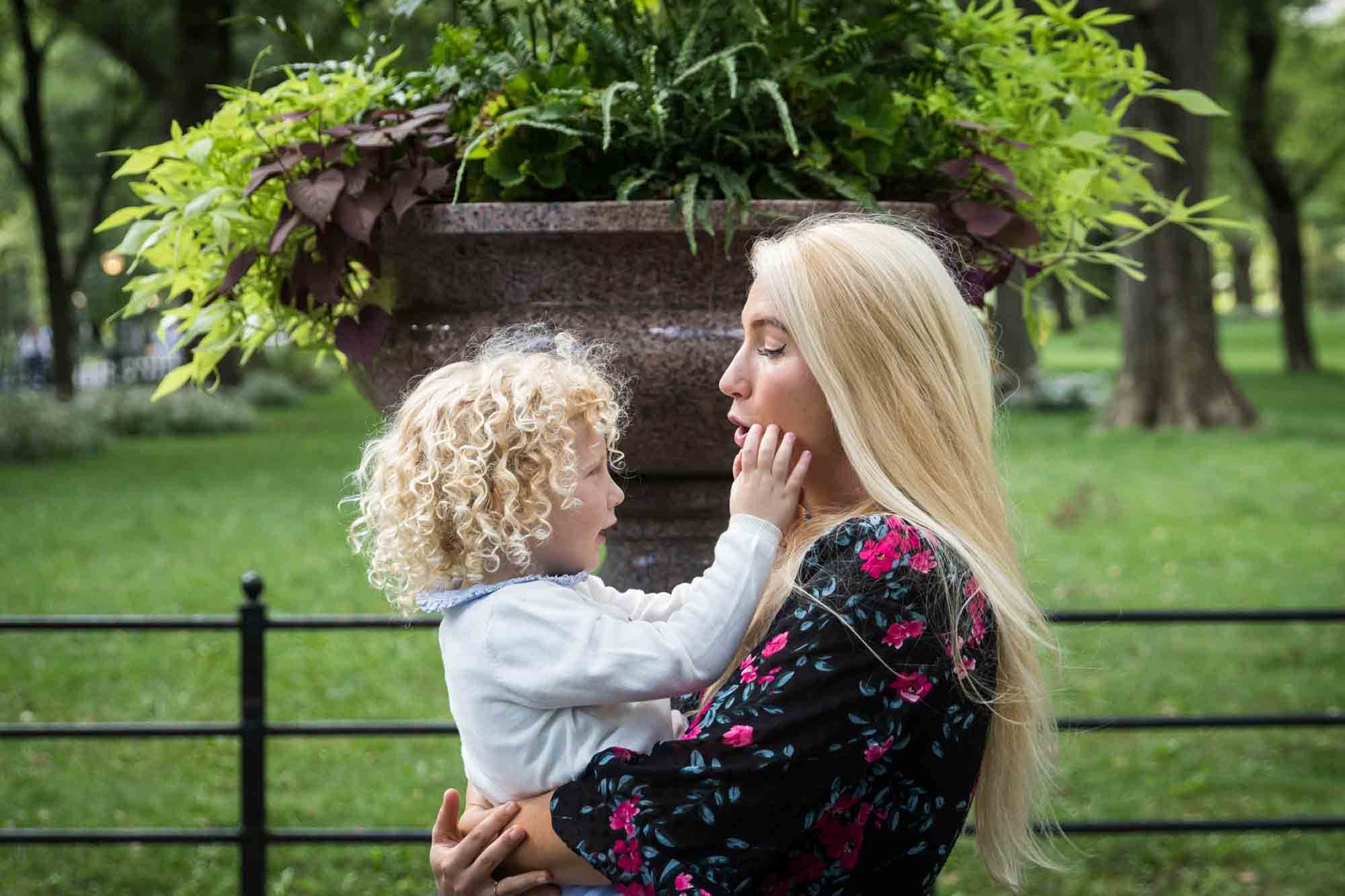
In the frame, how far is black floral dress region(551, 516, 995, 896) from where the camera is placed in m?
1.69

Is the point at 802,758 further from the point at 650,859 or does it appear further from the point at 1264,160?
the point at 1264,160

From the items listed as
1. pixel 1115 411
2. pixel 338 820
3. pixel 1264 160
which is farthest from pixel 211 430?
pixel 1264 160

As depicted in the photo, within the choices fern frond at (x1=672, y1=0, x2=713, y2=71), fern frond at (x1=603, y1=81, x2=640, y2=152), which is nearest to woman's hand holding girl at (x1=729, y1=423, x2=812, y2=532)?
fern frond at (x1=603, y1=81, x2=640, y2=152)

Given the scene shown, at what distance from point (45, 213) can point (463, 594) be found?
23212 mm

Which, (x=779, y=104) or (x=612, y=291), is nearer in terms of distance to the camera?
(x=779, y=104)

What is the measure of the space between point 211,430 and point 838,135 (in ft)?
64.8

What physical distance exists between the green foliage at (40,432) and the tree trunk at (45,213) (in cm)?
381

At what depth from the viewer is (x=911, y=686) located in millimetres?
1723

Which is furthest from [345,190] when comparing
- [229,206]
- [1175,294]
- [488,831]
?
[1175,294]

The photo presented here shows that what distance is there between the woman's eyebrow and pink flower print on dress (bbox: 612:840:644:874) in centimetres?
68

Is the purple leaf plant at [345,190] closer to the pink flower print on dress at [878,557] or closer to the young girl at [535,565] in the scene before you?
the young girl at [535,565]

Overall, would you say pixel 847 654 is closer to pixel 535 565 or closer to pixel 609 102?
pixel 535 565

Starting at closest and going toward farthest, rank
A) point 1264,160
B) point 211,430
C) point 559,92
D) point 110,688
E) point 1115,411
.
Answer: point 559,92
point 110,688
point 1115,411
point 211,430
point 1264,160

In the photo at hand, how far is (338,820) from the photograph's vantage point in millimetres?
6129
